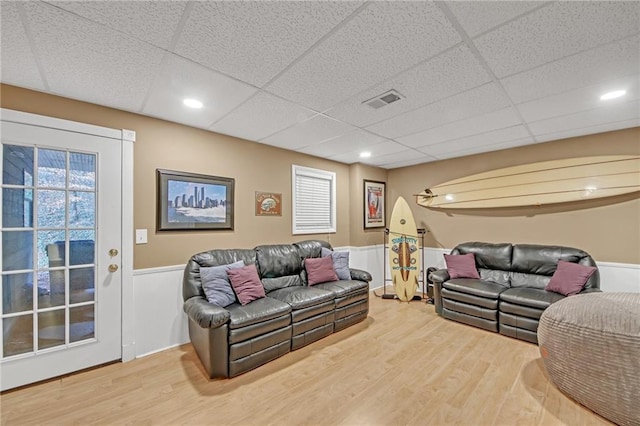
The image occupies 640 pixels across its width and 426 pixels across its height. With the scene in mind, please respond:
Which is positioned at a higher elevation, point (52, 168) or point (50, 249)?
point (52, 168)

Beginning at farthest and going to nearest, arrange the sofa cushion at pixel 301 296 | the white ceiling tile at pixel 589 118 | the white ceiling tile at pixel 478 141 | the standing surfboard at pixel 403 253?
the standing surfboard at pixel 403 253 < the white ceiling tile at pixel 478 141 < the sofa cushion at pixel 301 296 < the white ceiling tile at pixel 589 118

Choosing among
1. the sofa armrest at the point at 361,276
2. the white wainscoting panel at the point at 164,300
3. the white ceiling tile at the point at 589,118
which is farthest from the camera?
the sofa armrest at the point at 361,276

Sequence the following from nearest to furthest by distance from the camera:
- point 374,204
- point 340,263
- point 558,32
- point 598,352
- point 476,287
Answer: point 558,32, point 598,352, point 476,287, point 340,263, point 374,204

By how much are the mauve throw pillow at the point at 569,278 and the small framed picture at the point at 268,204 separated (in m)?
3.50

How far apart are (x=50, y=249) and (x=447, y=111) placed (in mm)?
3811

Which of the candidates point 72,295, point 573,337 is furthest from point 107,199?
point 573,337

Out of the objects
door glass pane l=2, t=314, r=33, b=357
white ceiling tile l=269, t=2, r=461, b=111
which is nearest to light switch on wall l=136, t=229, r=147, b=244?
door glass pane l=2, t=314, r=33, b=357

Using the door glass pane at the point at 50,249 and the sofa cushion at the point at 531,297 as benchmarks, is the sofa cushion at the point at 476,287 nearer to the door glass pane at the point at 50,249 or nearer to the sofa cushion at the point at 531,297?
the sofa cushion at the point at 531,297

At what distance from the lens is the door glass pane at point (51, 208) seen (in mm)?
2275

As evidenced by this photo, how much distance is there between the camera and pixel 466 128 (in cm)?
319

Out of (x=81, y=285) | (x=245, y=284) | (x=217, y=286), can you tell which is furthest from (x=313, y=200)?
(x=81, y=285)

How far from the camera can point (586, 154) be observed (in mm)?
3482

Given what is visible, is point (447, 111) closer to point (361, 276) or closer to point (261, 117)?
point (261, 117)

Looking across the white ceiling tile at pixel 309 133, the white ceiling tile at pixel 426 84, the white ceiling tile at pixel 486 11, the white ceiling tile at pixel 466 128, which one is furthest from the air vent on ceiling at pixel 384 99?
the white ceiling tile at pixel 466 128
